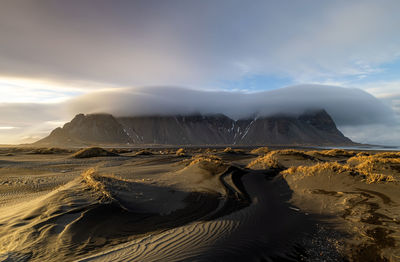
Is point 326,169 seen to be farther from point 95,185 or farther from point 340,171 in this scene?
point 95,185

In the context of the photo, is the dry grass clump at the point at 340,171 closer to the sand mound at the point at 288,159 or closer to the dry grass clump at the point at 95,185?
the sand mound at the point at 288,159

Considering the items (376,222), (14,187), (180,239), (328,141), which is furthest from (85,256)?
(328,141)

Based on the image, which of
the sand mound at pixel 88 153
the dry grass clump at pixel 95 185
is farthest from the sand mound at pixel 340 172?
the sand mound at pixel 88 153

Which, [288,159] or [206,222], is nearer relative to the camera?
[206,222]

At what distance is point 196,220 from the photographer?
6.45 m

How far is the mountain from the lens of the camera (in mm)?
149138

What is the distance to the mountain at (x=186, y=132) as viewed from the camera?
14914 centimetres

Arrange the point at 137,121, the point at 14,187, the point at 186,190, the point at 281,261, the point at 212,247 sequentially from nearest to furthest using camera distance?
the point at 281,261 < the point at 212,247 < the point at 186,190 < the point at 14,187 < the point at 137,121

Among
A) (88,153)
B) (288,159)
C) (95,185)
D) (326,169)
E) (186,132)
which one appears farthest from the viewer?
(186,132)

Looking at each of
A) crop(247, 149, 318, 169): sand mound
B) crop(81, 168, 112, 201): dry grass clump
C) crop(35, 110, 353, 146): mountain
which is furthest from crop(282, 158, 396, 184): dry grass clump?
crop(35, 110, 353, 146): mountain

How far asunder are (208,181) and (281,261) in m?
7.99

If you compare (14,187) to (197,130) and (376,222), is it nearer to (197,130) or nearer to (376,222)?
(376,222)

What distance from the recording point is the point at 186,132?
554 ft

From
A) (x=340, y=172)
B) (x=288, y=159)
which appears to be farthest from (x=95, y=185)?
(x=288, y=159)
